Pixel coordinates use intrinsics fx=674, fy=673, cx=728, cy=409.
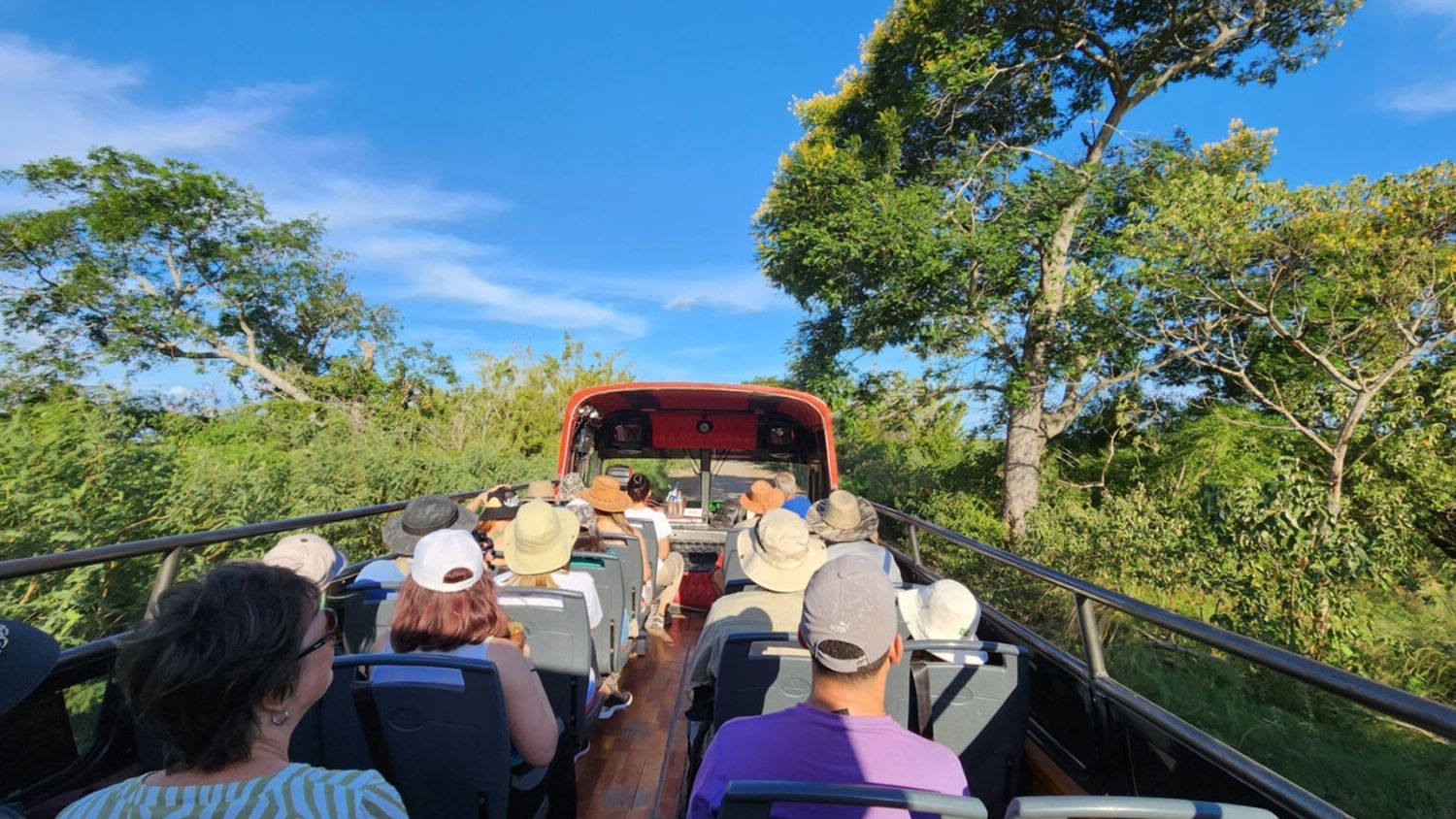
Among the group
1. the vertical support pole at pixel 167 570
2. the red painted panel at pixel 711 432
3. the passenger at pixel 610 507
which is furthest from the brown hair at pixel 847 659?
the red painted panel at pixel 711 432

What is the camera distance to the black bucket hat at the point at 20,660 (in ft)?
3.55

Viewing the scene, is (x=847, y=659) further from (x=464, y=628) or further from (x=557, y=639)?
(x=557, y=639)

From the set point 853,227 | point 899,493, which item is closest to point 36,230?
point 853,227

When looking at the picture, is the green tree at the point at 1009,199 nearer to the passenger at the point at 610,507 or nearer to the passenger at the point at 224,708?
the passenger at the point at 610,507

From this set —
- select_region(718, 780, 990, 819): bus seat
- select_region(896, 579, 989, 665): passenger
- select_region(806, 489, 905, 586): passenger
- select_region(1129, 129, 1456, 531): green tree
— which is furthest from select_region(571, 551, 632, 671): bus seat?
select_region(1129, 129, 1456, 531): green tree

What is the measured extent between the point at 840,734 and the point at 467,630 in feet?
3.67

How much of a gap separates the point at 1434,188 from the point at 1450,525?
10.2ft

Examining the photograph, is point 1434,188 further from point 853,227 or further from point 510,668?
point 510,668

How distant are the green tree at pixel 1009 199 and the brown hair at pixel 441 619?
7786mm

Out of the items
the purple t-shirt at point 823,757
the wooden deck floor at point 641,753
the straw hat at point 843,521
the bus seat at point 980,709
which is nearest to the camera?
the purple t-shirt at point 823,757

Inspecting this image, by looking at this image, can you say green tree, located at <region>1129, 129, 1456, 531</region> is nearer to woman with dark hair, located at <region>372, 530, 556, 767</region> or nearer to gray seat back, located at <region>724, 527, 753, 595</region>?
gray seat back, located at <region>724, 527, 753, 595</region>

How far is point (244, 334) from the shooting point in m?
18.7

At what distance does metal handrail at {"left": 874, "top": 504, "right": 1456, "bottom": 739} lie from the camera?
1033 millimetres

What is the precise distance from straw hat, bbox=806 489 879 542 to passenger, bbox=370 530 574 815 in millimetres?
2308
